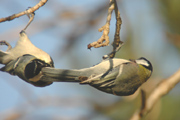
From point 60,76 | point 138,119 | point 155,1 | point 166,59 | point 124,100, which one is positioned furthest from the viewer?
point 155,1

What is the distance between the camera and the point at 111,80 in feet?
5.58

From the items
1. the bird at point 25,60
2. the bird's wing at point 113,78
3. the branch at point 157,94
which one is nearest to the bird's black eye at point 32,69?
the bird at point 25,60

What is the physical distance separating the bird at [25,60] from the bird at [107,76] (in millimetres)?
50

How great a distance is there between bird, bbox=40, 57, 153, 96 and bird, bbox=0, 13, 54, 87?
0.05 meters

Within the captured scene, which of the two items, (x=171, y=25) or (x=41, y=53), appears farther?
(x=171, y=25)

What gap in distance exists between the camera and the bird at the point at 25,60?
63.1 inches

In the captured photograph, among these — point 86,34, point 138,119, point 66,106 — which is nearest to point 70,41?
point 86,34

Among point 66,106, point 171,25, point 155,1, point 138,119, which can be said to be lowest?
point 138,119

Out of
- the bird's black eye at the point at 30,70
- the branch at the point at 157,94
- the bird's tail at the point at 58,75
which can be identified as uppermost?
the bird's black eye at the point at 30,70

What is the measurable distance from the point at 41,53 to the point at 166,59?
8.64ft

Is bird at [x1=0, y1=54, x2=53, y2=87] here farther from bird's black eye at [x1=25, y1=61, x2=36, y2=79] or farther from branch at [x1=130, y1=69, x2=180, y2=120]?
branch at [x1=130, y1=69, x2=180, y2=120]

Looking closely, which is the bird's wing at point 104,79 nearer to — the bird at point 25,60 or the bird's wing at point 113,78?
the bird's wing at point 113,78

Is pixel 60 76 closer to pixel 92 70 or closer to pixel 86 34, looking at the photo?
pixel 92 70

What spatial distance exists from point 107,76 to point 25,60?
0.43 metres
